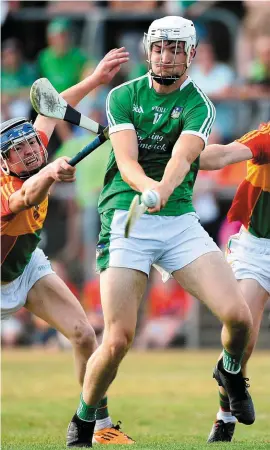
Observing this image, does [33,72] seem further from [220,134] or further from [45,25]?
[220,134]

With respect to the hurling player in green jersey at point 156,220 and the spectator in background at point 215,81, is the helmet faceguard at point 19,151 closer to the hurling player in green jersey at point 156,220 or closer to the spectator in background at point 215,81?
the hurling player in green jersey at point 156,220

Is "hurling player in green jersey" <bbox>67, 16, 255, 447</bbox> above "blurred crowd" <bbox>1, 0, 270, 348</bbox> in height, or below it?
above

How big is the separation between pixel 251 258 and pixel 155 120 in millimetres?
1619

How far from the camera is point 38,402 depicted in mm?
11859

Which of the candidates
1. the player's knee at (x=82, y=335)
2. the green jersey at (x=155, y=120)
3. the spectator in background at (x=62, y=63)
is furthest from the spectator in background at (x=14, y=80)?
the green jersey at (x=155, y=120)

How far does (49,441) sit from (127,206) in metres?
2.06

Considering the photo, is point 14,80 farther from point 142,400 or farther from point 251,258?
point 251,258

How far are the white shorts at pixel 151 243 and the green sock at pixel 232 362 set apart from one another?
30.7 inches

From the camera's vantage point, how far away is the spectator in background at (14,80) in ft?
60.5

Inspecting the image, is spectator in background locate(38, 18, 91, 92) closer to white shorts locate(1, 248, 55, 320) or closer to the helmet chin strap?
white shorts locate(1, 248, 55, 320)

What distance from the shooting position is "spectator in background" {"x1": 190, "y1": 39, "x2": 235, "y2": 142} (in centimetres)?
1778

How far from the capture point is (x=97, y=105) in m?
18.0


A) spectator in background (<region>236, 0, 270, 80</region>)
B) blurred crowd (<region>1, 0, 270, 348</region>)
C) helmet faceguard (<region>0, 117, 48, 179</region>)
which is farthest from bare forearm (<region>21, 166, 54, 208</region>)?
spectator in background (<region>236, 0, 270, 80</region>)

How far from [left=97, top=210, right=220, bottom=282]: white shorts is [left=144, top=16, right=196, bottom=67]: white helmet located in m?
1.15
